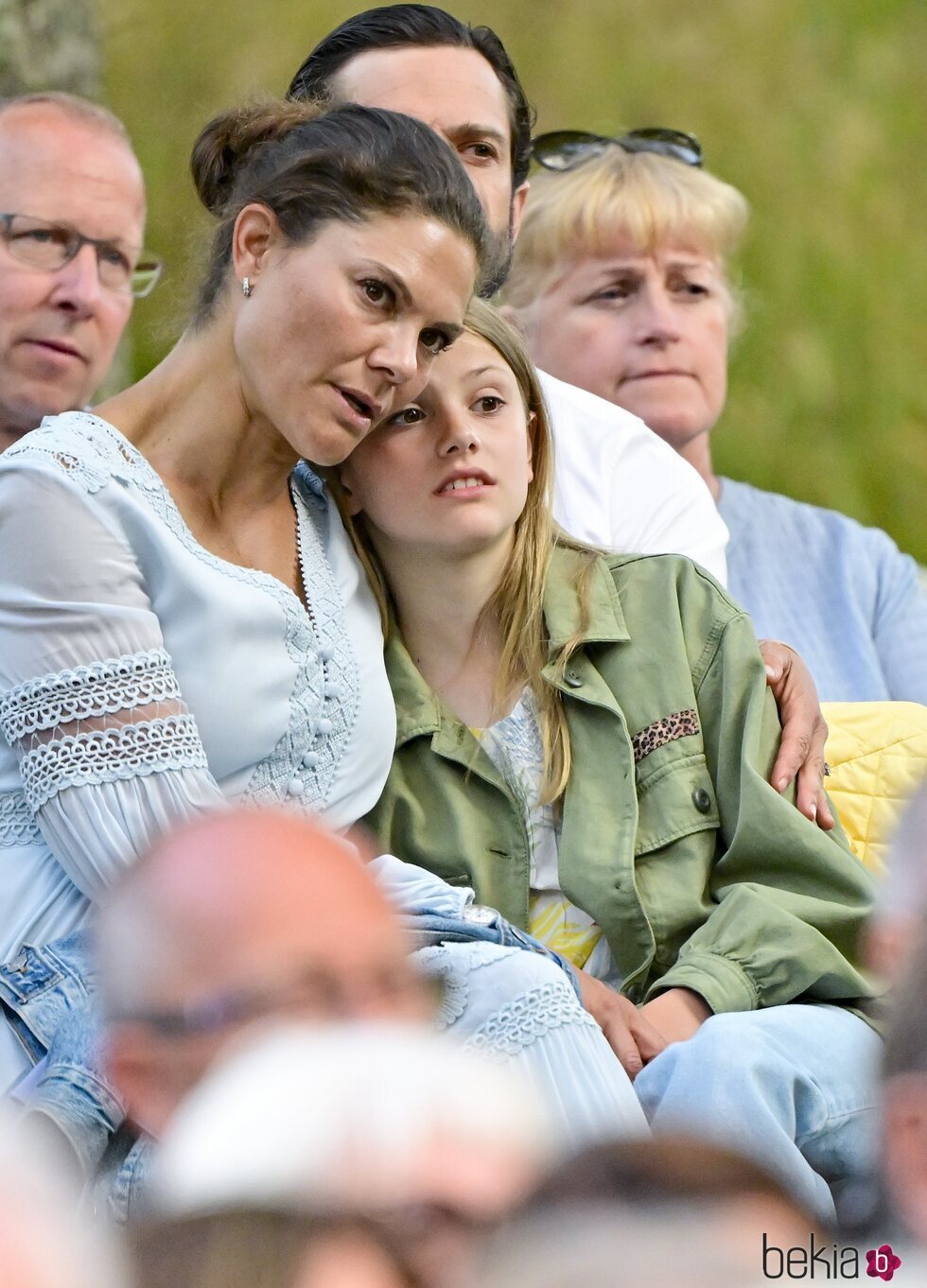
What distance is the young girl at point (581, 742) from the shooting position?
4.94 ft

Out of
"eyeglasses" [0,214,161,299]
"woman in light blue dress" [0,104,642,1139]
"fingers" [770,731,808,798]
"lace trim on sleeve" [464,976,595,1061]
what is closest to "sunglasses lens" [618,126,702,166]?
"eyeglasses" [0,214,161,299]

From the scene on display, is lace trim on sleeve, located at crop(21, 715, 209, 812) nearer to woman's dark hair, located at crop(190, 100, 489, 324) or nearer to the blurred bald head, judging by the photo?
woman's dark hair, located at crop(190, 100, 489, 324)

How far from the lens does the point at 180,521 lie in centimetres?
147

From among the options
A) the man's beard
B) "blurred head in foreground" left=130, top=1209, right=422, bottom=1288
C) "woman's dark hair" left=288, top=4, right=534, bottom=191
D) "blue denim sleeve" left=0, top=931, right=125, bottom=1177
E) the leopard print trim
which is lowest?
"blue denim sleeve" left=0, top=931, right=125, bottom=1177

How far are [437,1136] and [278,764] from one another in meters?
1.03

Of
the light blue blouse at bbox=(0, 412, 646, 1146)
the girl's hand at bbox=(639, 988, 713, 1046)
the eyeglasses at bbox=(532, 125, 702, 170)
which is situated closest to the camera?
the light blue blouse at bbox=(0, 412, 646, 1146)

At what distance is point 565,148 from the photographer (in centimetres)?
263

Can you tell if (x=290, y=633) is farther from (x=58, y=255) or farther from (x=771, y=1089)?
(x=58, y=255)

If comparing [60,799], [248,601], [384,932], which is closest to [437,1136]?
[384,932]

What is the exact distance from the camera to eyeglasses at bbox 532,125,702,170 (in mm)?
2607

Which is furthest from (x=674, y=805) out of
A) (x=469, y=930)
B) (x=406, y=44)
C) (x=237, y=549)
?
(x=406, y=44)

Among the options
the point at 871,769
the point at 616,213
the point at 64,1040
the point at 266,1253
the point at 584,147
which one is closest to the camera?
the point at 266,1253
